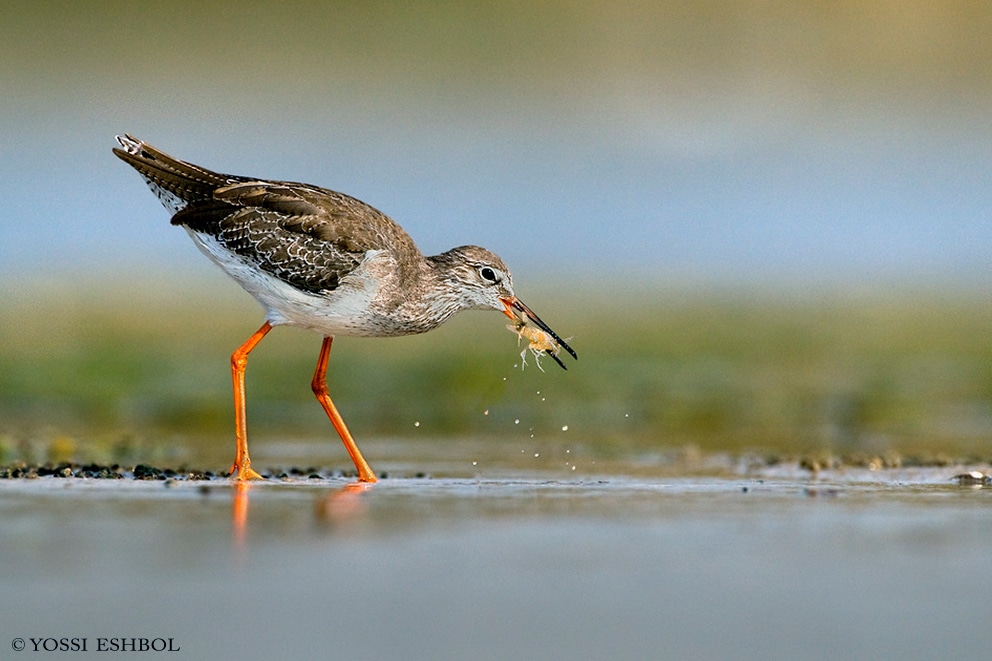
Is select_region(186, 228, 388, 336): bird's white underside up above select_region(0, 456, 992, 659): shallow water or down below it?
above

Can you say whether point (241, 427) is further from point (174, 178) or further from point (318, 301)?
point (174, 178)

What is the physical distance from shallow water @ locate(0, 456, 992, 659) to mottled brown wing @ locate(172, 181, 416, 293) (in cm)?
235

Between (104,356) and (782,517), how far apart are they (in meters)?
13.2

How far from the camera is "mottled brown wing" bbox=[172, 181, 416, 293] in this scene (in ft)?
36.3

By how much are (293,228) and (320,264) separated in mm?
404

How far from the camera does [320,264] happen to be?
11.0m

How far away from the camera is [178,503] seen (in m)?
8.45

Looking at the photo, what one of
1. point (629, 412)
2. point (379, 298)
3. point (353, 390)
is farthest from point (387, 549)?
point (353, 390)

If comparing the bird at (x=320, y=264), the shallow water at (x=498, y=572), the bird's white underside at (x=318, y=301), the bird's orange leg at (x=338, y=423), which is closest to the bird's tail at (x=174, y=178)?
the bird at (x=320, y=264)

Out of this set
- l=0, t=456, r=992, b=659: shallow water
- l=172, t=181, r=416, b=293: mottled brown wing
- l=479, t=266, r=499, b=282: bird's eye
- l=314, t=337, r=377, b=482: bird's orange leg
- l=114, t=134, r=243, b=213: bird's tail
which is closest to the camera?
l=0, t=456, r=992, b=659: shallow water

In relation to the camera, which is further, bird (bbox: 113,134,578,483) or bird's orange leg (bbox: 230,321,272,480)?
bird (bbox: 113,134,578,483)

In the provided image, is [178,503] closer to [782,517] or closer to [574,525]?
[574,525]

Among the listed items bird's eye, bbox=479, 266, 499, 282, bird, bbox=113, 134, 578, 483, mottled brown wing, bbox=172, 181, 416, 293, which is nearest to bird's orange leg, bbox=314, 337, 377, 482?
bird, bbox=113, 134, 578, 483

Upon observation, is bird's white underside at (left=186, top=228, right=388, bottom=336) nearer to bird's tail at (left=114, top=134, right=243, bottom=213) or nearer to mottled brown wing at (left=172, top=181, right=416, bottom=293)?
mottled brown wing at (left=172, top=181, right=416, bottom=293)
